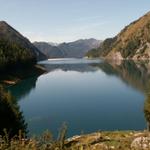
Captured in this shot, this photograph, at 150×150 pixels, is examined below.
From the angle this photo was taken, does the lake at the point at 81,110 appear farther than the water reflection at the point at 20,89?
No

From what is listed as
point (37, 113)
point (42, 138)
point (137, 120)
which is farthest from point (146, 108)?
point (42, 138)

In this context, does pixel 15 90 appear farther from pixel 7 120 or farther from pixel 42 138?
pixel 42 138

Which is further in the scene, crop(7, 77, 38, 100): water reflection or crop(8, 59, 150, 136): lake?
crop(7, 77, 38, 100): water reflection

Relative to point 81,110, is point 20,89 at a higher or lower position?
higher

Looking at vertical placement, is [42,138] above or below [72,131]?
above

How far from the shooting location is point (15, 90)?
14338 centimetres

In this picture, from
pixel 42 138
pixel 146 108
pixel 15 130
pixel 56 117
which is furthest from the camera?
pixel 56 117

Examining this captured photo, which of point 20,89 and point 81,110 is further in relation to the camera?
point 20,89

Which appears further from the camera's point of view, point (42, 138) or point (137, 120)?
point (137, 120)

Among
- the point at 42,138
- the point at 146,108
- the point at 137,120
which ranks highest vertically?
the point at 42,138

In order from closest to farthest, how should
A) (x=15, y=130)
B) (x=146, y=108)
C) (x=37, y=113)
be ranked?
1. (x=15, y=130)
2. (x=146, y=108)
3. (x=37, y=113)

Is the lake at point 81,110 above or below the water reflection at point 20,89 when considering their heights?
below

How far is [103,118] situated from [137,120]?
8810 millimetres

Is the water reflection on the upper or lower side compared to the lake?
upper
